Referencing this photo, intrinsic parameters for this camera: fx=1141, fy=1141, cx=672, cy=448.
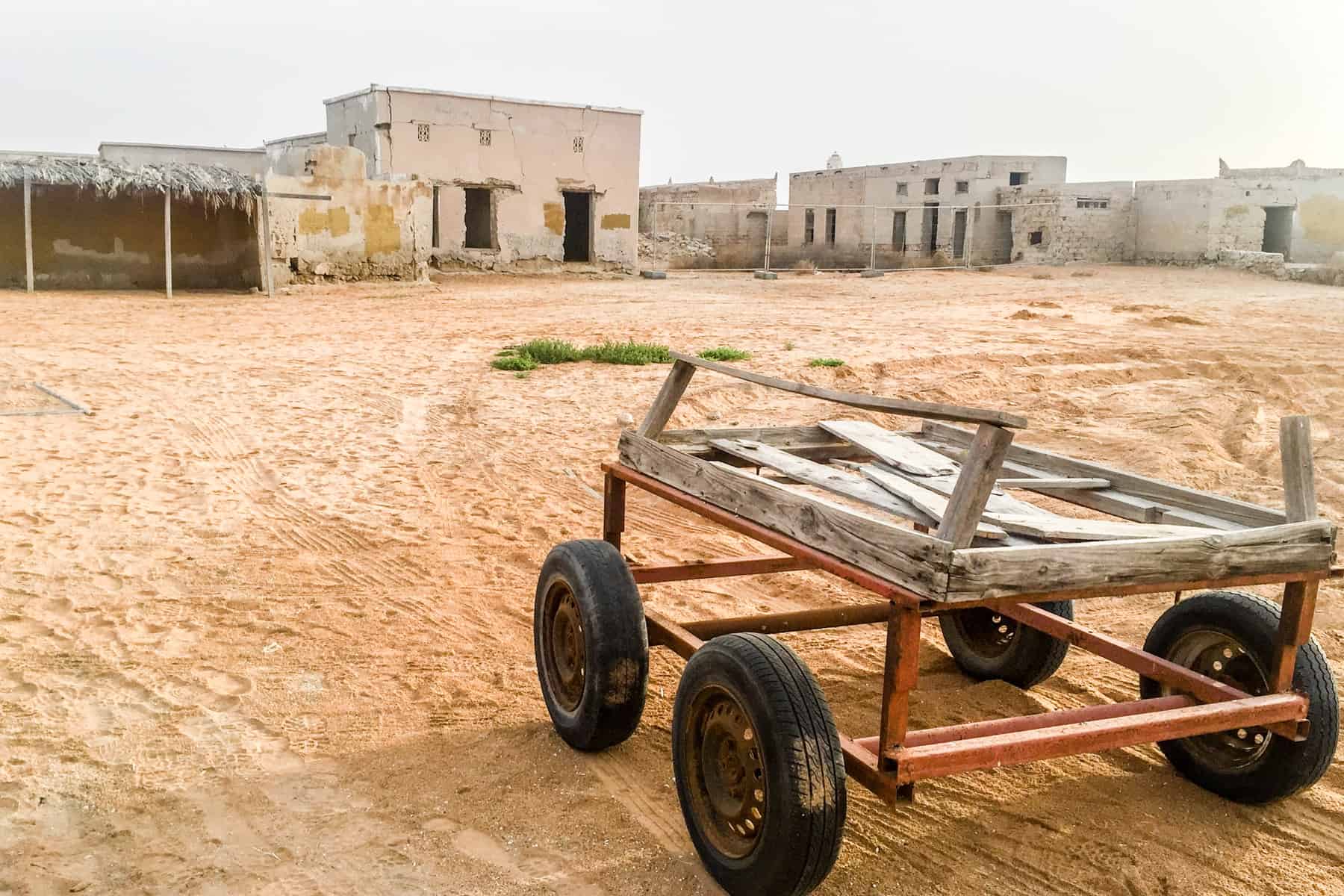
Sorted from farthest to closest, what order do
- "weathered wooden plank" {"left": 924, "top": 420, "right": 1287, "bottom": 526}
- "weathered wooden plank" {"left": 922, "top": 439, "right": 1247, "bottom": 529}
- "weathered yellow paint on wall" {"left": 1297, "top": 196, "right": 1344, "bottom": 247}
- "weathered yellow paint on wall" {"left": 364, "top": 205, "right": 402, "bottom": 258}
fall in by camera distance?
1. "weathered yellow paint on wall" {"left": 1297, "top": 196, "right": 1344, "bottom": 247}
2. "weathered yellow paint on wall" {"left": 364, "top": 205, "right": 402, "bottom": 258}
3. "weathered wooden plank" {"left": 922, "top": 439, "right": 1247, "bottom": 529}
4. "weathered wooden plank" {"left": 924, "top": 420, "right": 1287, "bottom": 526}

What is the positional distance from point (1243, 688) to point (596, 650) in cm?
200

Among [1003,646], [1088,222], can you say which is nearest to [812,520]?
[1003,646]

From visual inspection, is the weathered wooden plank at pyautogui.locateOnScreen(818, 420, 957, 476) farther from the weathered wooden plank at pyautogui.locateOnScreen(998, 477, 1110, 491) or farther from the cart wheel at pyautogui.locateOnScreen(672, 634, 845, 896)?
the cart wheel at pyautogui.locateOnScreen(672, 634, 845, 896)

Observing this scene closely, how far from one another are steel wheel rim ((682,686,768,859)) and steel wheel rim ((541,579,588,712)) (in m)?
0.76

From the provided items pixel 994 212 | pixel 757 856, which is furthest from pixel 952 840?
pixel 994 212

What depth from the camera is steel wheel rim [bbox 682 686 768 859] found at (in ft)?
9.59

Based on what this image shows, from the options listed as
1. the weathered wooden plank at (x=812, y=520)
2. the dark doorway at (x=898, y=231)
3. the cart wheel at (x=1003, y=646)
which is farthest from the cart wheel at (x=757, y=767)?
the dark doorway at (x=898, y=231)

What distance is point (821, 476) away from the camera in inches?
152

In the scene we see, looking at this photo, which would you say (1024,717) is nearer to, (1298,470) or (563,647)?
(1298,470)

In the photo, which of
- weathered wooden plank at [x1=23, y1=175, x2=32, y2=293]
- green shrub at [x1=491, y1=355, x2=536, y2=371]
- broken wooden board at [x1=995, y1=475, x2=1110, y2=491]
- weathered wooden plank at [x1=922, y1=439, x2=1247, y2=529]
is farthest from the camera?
weathered wooden plank at [x1=23, y1=175, x2=32, y2=293]

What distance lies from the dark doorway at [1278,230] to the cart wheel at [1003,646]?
90.2 ft

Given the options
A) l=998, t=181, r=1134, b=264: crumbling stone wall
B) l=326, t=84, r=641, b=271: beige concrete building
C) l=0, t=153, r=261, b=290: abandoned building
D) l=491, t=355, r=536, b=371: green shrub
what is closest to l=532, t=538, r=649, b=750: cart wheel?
l=491, t=355, r=536, b=371: green shrub

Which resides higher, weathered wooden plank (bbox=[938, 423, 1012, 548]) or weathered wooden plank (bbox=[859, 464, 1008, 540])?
weathered wooden plank (bbox=[938, 423, 1012, 548])

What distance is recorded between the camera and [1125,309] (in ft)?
56.2
